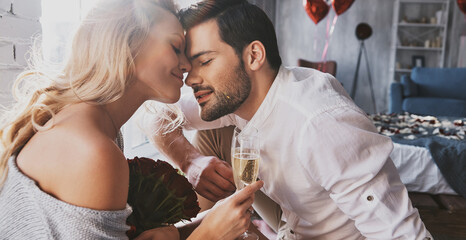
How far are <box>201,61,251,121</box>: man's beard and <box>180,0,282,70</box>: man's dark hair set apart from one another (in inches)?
3.3

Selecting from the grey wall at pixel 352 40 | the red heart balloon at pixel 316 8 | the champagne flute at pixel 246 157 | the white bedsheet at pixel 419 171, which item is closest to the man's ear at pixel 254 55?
the champagne flute at pixel 246 157

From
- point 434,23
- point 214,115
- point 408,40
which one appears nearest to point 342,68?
point 408,40

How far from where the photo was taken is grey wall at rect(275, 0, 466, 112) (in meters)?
7.64

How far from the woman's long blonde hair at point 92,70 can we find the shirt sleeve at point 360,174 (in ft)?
2.00

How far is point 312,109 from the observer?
50.3 inches

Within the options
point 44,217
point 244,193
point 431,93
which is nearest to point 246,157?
point 244,193

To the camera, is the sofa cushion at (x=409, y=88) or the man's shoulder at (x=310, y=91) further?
the sofa cushion at (x=409, y=88)

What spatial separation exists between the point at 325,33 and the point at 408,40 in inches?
62.7

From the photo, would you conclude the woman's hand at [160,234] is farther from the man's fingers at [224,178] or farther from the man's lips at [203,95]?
the man's lips at [203,95]

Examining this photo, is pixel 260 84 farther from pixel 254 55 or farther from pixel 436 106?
pixel 436 106

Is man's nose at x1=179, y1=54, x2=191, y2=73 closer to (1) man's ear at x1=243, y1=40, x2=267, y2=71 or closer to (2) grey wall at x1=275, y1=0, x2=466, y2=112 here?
(1) man's ear at x1=243, y1=40, x2=267, y2=71

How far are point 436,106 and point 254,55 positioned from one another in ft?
17.8

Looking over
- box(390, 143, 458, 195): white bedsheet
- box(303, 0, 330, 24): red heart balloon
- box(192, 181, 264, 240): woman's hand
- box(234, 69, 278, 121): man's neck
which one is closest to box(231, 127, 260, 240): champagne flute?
box(192, 181, 264, 240): woman's hand

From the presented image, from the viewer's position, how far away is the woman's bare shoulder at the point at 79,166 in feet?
2.98
